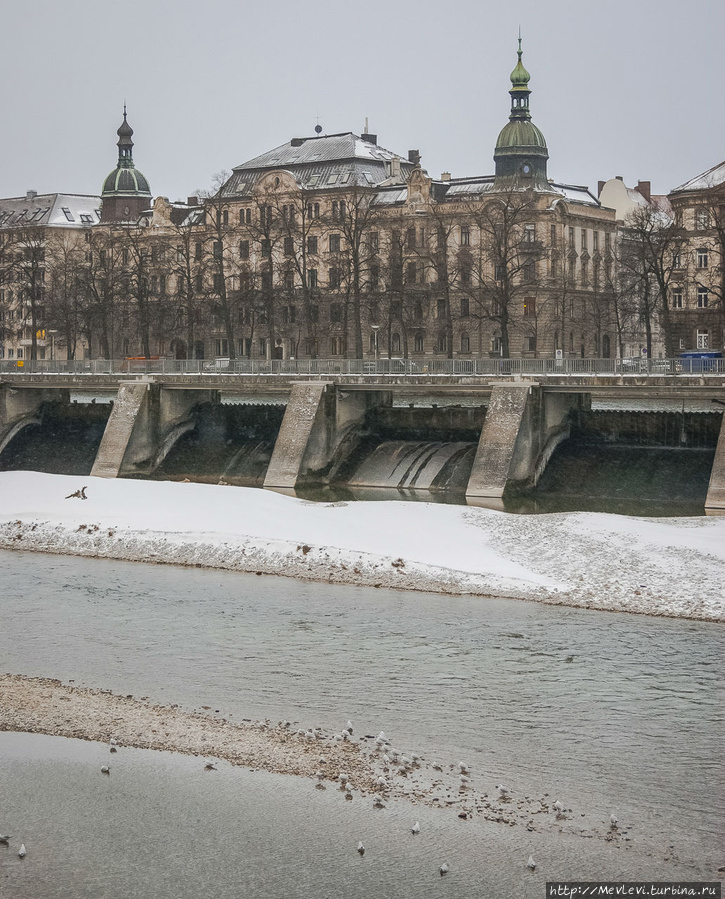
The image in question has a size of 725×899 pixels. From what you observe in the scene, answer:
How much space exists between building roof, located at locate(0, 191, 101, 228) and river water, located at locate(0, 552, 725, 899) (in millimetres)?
111734

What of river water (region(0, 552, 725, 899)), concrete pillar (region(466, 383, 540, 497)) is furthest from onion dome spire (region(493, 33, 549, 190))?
river water (region(0, 552, 725, 899))

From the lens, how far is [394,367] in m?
71.2

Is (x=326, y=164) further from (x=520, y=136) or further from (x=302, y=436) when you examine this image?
(x=302, y=436)

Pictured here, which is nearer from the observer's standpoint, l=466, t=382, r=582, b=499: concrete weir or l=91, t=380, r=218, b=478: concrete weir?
l=466, t=382, r=582, b=499: concrete weir

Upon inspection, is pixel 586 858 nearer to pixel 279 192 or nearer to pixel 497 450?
pixel 497 450

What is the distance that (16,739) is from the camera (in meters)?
23.2

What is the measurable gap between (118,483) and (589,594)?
23341mm

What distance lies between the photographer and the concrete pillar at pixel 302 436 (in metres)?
59.7

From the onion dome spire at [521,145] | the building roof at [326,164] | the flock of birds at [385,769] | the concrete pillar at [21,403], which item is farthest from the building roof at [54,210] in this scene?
the flock of birds at [385,769]

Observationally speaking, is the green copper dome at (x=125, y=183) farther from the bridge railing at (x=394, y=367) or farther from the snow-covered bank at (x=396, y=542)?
the snow-covered bank at (x=396, y=542)

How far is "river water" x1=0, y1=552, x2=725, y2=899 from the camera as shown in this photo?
18.0 meters

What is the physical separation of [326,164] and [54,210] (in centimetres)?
4717

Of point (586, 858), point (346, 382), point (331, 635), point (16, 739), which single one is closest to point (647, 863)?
point (586, 858)

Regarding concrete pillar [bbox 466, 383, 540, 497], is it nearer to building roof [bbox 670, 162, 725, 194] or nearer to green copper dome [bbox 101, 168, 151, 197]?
building roof [bbox 670, 162, 725, 194]
